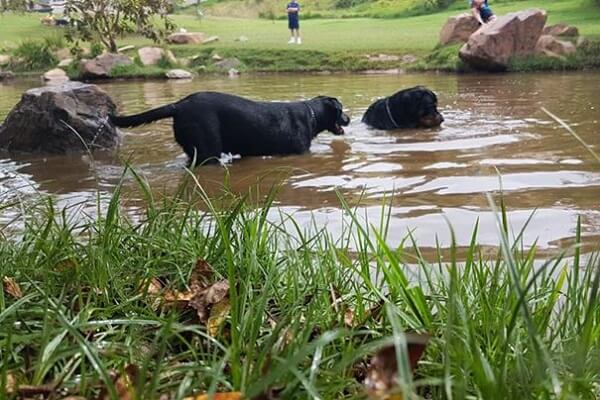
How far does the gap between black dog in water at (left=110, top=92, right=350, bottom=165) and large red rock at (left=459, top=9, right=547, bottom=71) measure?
8903 millimetres

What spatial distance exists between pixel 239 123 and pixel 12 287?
15.2ft

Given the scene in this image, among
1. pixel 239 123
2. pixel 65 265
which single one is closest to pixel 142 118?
pixel 239 123

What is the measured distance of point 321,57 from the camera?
1900 cm

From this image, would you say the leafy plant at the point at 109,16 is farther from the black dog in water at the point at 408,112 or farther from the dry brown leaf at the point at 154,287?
the dry brown leaf at the point at 154,287

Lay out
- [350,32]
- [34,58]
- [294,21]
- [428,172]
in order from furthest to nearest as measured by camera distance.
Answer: [350,32]
[294,21]
[34,58]
[428,172]

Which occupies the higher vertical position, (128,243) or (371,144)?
(128,243)

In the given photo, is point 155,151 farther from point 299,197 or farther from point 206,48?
point 206,48

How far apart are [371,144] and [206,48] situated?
1548 centimetres

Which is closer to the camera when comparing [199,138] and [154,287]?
[154,287]

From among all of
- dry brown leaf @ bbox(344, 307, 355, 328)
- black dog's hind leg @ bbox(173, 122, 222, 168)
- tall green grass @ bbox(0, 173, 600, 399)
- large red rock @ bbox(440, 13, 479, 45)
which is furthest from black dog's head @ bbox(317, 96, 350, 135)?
large red rock @ bbox(440, 13, 479, 45)

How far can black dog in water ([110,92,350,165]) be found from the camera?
662 centimetres

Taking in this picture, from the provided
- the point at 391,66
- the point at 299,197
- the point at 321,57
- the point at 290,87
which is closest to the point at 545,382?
the point at 299,197

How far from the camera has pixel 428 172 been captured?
610 centimetres

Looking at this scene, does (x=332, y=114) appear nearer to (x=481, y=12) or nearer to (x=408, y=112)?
(x=408, y=112)
